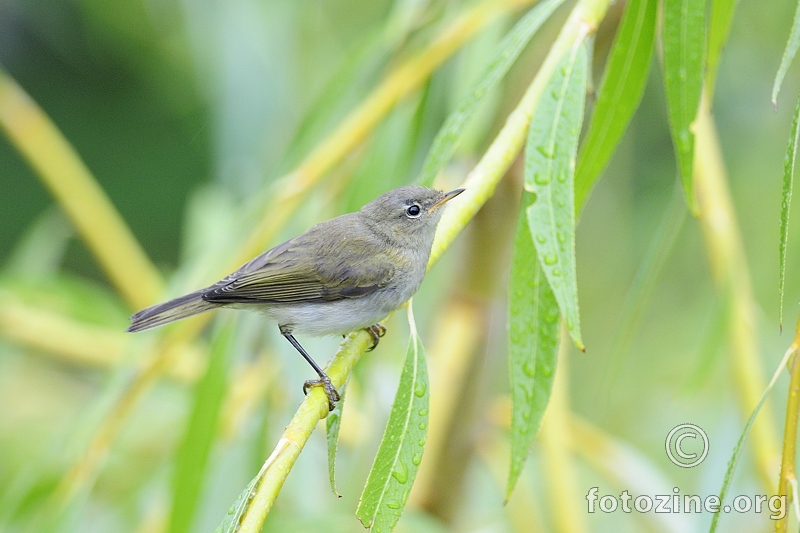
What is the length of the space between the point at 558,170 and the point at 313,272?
38.3 inches

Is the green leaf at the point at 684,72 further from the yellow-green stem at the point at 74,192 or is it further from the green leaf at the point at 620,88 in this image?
the yellow-green stem at the point at 74,192

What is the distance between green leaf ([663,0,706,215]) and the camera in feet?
5.38

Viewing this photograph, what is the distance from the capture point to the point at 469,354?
2.51 m

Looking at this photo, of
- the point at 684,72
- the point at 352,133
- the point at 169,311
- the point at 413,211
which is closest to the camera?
the point at 684,72

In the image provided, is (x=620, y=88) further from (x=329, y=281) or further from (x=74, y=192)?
(x=74, y=192)

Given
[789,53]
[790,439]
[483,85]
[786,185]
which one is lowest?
[790,439]

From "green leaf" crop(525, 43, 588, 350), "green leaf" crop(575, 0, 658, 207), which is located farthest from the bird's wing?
"green leaf" crop(525, 43, 588, 350)

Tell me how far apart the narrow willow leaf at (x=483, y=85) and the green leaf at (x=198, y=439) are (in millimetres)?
789

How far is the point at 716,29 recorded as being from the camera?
69.9 inches

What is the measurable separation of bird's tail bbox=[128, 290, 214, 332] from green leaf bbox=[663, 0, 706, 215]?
1.21 m

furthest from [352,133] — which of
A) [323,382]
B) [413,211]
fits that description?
[323,382]

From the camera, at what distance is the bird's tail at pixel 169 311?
2113 mm

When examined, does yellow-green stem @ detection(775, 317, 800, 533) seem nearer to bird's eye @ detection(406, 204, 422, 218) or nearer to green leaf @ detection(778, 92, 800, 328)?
green leaf @ detection(778, 92, 800, 328)

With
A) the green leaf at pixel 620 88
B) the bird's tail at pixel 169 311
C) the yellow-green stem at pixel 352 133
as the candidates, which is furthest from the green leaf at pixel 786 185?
the bird's tail at pixel 169 311
